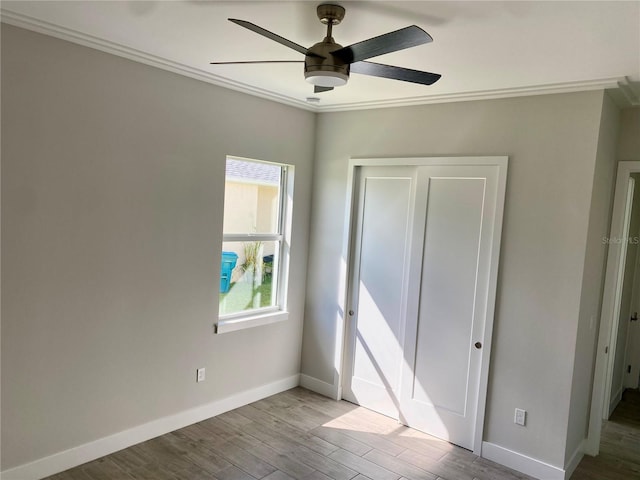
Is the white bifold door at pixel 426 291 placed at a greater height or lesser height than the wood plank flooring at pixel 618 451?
greater

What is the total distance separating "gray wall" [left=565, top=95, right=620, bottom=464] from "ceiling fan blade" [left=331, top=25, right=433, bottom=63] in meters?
1.85

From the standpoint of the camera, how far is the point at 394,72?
A: 2.13 metres

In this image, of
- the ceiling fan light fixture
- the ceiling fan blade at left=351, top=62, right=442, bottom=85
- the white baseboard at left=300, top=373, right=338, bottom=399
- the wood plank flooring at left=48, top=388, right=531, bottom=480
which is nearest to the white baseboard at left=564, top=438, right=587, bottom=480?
the wood plank flooring at left=48, top=388, right=531, bottom=480

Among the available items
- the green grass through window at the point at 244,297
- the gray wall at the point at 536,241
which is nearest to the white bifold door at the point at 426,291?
the gray wall at the point at 536,241

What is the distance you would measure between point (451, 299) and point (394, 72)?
6.56ft

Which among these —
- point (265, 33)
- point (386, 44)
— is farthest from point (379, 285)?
point (265, 33)

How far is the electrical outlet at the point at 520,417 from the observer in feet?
10.6

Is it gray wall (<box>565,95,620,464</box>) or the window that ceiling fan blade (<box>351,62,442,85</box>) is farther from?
the window

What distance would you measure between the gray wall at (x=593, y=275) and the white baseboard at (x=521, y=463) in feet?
0.43

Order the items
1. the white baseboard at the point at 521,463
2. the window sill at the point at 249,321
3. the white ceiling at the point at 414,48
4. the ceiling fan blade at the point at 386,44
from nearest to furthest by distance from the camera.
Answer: the ceiling fan blade at the point at 386,44 → the white ceiling at the point at 414,48 → the white baseboard at the point at 521,463 → the window sill at the point at 249,321

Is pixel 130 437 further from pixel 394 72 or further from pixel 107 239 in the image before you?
pixel 394 72

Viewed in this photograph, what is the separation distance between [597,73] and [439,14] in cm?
133

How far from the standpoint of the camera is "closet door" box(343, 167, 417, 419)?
3857 millimetres

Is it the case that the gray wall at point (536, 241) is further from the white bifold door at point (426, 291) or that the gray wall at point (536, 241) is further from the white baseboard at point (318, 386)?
the white baseboard at point (318, 386)
